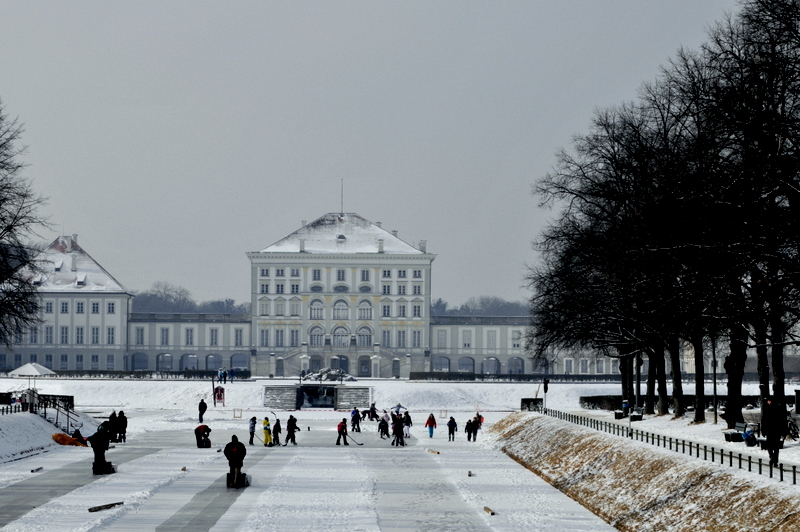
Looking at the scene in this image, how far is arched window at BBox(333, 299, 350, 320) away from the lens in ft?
362

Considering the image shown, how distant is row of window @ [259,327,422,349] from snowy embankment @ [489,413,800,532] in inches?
3023

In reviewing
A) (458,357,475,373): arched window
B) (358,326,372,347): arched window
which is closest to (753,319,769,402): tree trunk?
(358,326,372,347): arched window

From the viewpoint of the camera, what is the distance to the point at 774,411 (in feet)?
65.4

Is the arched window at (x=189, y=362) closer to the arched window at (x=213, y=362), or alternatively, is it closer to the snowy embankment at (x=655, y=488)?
the arched window at (x=213, y=362)

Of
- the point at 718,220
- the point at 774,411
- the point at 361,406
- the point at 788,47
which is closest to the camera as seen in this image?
the point at 774,411

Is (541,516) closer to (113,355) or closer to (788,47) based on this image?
(788,47)

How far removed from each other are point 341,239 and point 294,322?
992 cm

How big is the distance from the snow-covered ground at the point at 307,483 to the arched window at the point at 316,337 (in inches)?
2306

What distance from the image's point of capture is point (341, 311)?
110625 mm

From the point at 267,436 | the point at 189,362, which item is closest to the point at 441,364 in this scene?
the point at 189,362

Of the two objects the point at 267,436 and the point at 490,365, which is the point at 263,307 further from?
the point at 267,436

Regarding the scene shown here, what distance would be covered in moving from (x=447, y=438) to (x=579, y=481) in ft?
60.0

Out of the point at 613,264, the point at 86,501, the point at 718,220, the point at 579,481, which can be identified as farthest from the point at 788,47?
the point at 86,501

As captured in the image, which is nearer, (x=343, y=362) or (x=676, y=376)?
(x=676, y=376)
